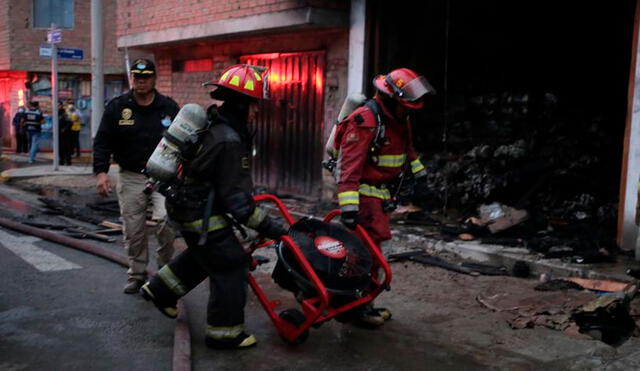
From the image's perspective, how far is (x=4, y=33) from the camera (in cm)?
2567

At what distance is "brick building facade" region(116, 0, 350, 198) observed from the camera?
34.7 ft

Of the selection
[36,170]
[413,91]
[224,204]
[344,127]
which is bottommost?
[36,170]

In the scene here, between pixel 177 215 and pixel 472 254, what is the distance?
3.91 m

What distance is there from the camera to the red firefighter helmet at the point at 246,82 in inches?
172

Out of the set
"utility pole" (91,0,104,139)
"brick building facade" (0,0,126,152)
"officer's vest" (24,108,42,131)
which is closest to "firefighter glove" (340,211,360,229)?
"utility pole" (91,0,104,139)

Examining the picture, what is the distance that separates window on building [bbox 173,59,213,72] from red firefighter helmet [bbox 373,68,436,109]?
30.3 ft

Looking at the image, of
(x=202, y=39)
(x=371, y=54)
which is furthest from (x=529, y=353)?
(x=202, y=39)

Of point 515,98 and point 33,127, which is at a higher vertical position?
point 515,98

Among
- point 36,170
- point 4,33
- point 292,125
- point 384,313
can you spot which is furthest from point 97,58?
point 4,33

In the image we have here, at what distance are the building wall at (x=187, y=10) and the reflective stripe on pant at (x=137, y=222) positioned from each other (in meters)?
5.22

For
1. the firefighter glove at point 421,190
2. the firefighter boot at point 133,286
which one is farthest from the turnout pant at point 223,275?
the firefighter glove at point 421,190

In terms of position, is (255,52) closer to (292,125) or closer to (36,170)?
(292,125)

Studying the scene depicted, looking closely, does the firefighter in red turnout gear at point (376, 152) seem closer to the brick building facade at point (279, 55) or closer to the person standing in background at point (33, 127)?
the brick building facade at point (279, 55)

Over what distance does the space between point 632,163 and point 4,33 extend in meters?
24.7
